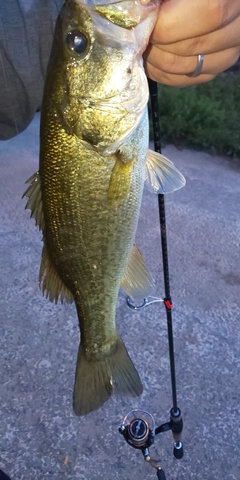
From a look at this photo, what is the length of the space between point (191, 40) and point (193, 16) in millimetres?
84

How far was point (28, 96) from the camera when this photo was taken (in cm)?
167

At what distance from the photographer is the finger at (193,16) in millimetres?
972

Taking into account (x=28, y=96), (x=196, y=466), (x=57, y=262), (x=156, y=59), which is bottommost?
(x=196, y=466)

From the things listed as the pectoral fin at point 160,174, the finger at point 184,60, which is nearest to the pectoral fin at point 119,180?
the pectoral fin at point 160,174

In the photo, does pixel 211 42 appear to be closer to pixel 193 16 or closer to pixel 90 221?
pixel 193 16

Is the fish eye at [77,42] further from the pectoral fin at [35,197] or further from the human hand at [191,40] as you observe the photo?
the pectoral fin at [35,197]

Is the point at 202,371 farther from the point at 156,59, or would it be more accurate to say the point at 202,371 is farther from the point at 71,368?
the point at 156,59

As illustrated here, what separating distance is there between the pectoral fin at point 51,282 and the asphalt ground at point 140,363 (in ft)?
4.00

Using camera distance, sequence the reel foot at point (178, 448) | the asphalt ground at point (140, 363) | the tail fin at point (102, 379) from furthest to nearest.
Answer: the asphalt ground at point (140, 363)
the reel foot at point (178, 448)
the tail fin at point (102, 379)

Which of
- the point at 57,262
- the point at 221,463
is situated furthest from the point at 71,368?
the point at 57,262

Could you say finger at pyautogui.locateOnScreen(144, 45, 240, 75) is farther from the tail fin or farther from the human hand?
the tail fin

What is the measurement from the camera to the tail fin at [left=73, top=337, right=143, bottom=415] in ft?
4.94

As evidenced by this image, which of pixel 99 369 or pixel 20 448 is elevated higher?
pixel 99 369

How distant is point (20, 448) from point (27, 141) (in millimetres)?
3558
